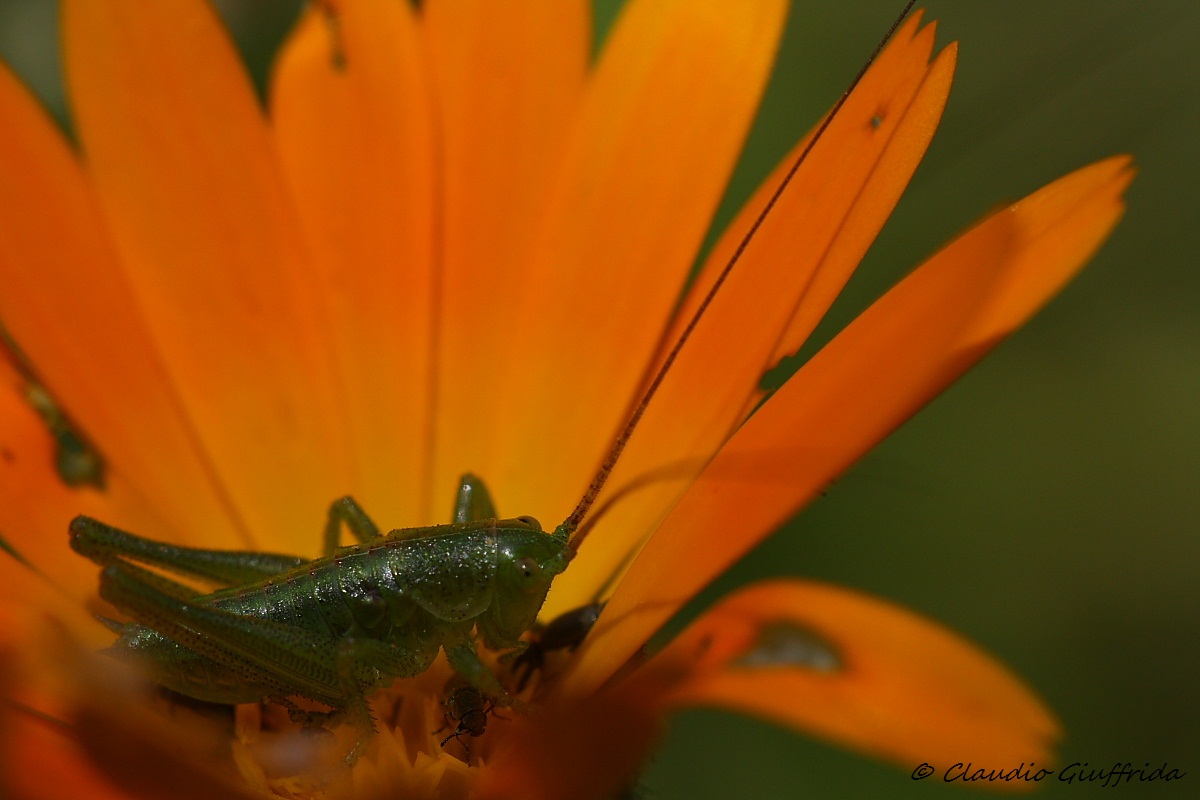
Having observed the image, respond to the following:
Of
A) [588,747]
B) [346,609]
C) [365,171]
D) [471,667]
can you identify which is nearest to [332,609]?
[346,609]

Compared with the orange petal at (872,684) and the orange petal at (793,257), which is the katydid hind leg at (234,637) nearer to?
the orange petal at (793,257)

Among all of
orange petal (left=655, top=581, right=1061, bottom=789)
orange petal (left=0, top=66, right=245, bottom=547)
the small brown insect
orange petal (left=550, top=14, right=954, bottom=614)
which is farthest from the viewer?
orange petal (left=0, top=66, right=245, bottom=547)

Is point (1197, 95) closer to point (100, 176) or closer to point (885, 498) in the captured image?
point (885, 498)

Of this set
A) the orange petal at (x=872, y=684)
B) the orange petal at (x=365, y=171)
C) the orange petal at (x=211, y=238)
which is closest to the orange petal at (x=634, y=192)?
the orange petal at (x=365, y=171)

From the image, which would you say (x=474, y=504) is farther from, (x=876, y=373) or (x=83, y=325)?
(x=876, y=373)

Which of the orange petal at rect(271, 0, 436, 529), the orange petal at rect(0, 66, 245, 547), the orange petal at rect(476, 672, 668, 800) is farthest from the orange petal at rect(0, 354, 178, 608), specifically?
the orange petal at rect(476, 672, 668, 800)

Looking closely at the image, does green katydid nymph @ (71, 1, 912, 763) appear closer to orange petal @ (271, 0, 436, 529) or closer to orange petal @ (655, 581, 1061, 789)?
orange petal @ (271, 0, 436, 529)

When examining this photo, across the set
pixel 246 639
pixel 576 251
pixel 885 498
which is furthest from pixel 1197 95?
pixel 246 639
